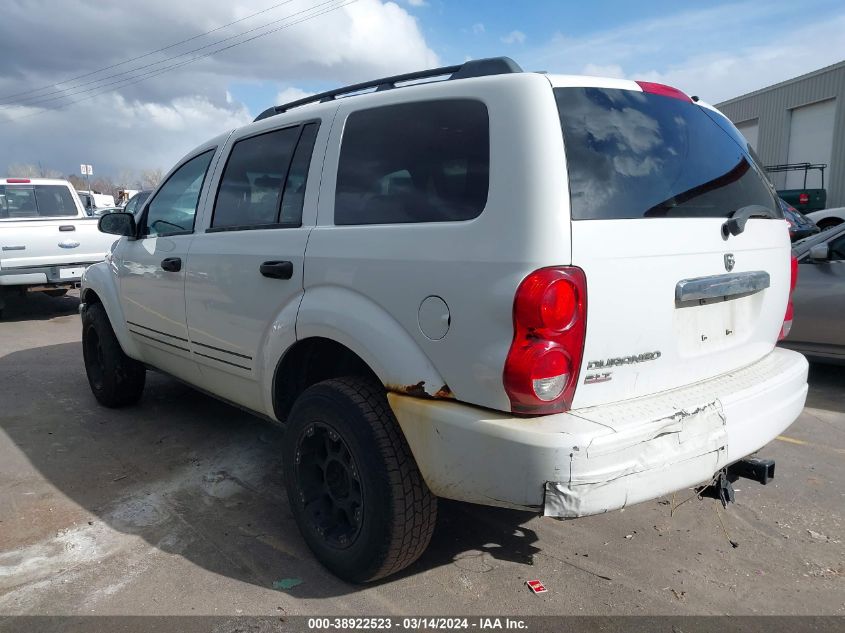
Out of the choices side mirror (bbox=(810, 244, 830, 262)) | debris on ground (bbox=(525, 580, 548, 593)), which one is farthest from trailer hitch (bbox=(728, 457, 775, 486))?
side mirror (bbox=(810, 244, 830, 262))

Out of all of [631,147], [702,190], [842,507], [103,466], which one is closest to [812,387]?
[842,507]

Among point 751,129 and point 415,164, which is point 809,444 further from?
point 751,129

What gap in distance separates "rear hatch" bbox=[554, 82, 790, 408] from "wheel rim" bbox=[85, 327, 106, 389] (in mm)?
4143

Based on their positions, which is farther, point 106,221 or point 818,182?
point 818,182

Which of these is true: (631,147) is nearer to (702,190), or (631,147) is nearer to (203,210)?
(702,190)

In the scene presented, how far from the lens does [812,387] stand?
5.54m

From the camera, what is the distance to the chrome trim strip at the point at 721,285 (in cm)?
232

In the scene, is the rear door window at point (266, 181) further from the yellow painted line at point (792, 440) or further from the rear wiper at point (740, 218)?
the yellow painted line at point (792, 440)

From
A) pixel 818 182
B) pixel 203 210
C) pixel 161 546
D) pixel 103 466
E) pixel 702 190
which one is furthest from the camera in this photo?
pixel 818 182

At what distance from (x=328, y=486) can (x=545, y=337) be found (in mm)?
1250

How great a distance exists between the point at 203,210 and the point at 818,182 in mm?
22376

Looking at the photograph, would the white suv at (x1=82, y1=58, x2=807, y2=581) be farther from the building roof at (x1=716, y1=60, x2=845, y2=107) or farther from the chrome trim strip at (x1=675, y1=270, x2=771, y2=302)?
the building roof at (x1=716, y1=60, x2=845, y2=107)

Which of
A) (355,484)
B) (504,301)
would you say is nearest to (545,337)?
(504,301)

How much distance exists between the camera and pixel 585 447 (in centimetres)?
199
